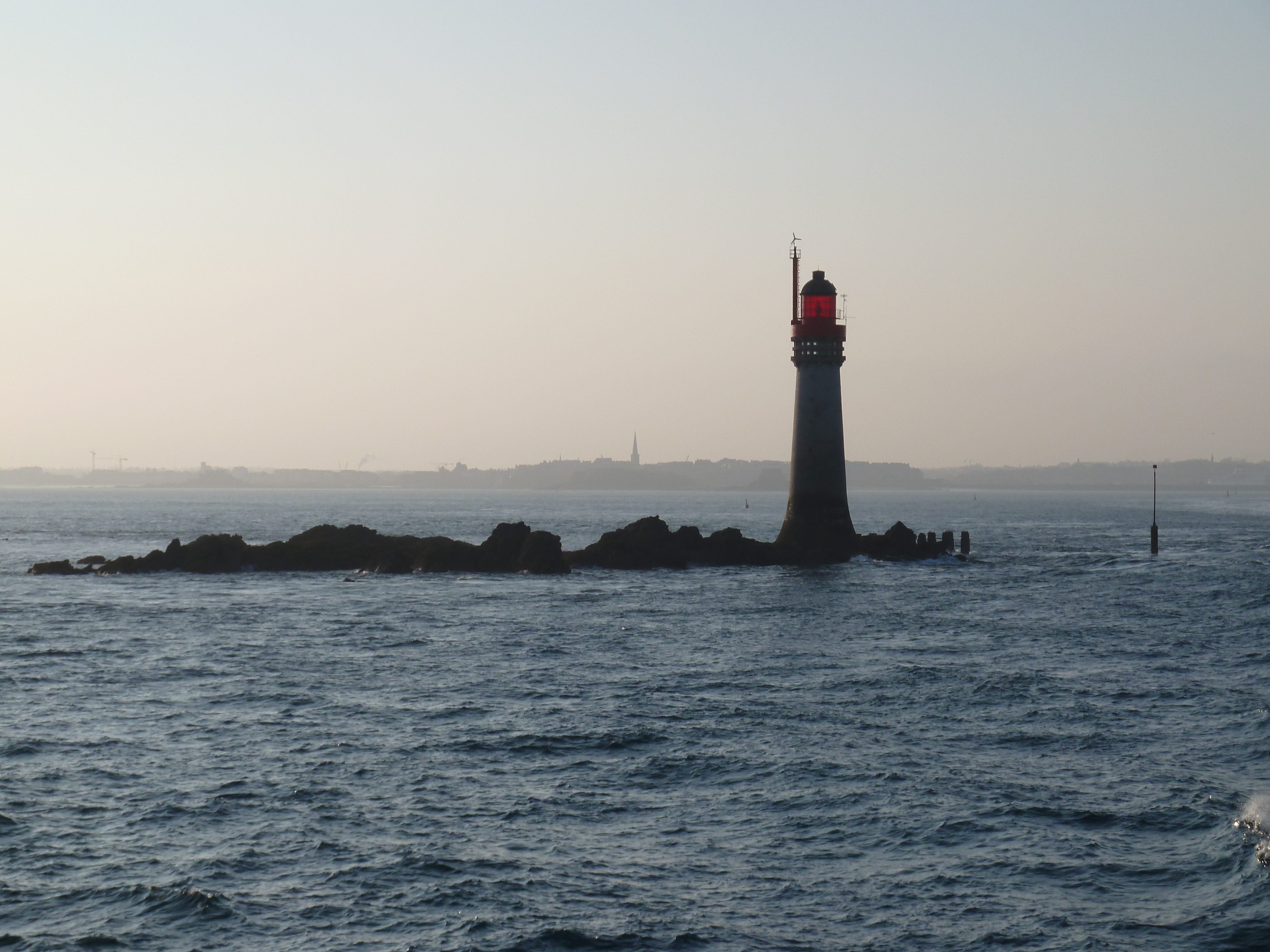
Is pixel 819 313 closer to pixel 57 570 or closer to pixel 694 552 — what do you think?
pixel 694 552

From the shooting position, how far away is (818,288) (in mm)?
56812

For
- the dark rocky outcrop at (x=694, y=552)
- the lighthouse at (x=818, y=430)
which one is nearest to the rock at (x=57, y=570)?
the dark rocky outcrop at (x=694, y=552)

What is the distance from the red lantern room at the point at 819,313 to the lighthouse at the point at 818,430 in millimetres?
31

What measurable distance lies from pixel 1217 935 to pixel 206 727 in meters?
18.2

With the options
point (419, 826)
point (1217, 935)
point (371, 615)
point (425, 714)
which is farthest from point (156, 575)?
point (1217, 935)

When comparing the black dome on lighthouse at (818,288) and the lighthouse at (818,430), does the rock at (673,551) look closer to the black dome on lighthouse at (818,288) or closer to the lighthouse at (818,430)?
the lighthouse at (818,430)

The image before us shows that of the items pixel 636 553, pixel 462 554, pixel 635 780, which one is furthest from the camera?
pixel 636 553

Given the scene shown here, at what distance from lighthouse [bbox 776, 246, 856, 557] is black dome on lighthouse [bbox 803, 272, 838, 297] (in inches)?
1.4

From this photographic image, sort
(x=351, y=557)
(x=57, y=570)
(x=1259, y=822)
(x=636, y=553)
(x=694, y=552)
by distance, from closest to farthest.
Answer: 1. (x=1259, y=822)
2. (x=351, y=557)
3. (x=57, y=570)
4. (x=636, y=553)
5. (x=694, y=552)

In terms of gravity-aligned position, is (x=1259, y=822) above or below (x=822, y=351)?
below

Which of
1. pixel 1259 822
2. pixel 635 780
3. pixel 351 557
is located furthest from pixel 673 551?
pixel 1259 822

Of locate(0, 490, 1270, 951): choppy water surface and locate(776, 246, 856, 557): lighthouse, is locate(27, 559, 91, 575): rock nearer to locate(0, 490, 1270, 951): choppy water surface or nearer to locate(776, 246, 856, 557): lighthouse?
locate(0, 490, 1270, 951): choppy water surface

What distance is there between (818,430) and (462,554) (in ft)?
60.4

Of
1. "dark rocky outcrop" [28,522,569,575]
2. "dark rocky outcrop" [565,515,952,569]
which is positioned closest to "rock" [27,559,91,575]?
"dark rocky outcrop" [28,522,569,575]
